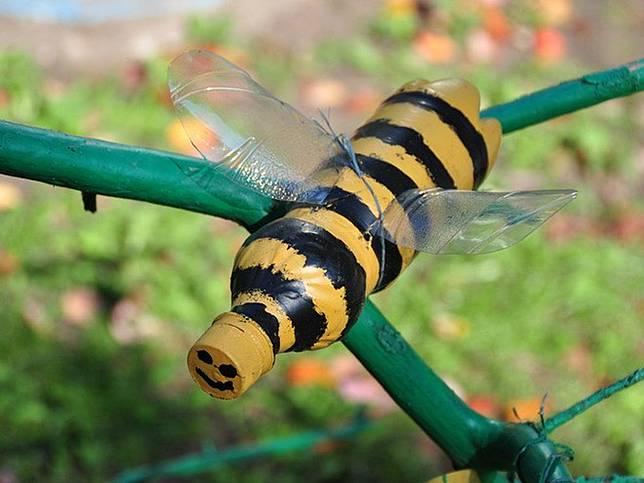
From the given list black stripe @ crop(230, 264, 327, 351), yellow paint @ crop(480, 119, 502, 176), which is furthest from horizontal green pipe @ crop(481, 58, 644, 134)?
black stripe @ crop(230, 264, 327, 351)

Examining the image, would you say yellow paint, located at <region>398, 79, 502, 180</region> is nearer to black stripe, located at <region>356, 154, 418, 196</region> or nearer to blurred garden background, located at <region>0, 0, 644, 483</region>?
black stripe, located at <region>356, 154, 418, 196</region>

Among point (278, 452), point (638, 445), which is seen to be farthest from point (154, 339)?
point (638, 445)

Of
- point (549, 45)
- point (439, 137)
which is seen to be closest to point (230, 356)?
point (439, 137)

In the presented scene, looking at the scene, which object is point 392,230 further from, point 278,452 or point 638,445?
point 638,445

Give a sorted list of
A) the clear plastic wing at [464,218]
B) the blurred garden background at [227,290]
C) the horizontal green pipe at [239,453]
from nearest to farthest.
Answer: the clear plastic wing at [464,218], the horizontal green pipe at [239,453], the blurred garden background at [227,290]

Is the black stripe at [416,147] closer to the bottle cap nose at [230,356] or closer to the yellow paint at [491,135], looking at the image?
the yellow paint at [491,135]

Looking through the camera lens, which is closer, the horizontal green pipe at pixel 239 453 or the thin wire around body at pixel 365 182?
the thin wire around body at pixel 365 182

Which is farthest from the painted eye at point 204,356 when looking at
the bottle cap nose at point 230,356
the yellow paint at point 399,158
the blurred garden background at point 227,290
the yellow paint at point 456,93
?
the blurred garden background at point 227,290
